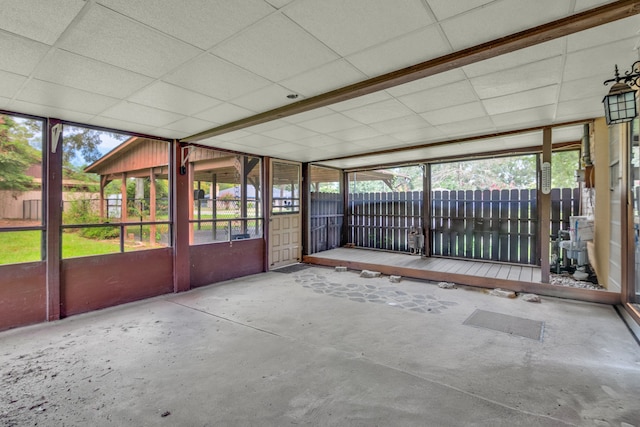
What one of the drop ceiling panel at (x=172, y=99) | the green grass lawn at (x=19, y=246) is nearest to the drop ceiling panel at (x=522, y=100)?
the drop ceiling panel at (x=172, y=99)

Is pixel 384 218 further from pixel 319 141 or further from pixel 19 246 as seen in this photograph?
pixel 19 246

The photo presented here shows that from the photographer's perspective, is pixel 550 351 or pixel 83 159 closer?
pixel 550 351

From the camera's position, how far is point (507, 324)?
354 cm

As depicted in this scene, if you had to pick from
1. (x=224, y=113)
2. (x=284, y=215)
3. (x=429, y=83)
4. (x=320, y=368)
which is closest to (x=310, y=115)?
(x=224, y=113)

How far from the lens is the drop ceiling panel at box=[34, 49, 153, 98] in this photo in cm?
234

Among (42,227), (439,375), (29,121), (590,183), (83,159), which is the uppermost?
(29,121)

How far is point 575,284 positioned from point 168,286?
6.46 meters

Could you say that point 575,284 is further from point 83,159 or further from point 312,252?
point 83,159

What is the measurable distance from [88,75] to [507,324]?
16.4ft

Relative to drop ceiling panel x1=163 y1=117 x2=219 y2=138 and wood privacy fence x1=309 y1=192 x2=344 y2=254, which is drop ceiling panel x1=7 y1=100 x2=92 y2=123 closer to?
drop ceiling panel x1=163 y1=117 x2=219 y2=138

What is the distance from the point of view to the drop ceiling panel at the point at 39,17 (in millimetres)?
Answer: 1694

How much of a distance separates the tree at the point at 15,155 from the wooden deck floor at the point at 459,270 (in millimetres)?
5236

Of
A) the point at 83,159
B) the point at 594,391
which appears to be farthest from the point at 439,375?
the point at 83,159

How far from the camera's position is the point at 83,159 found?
13.6ft
